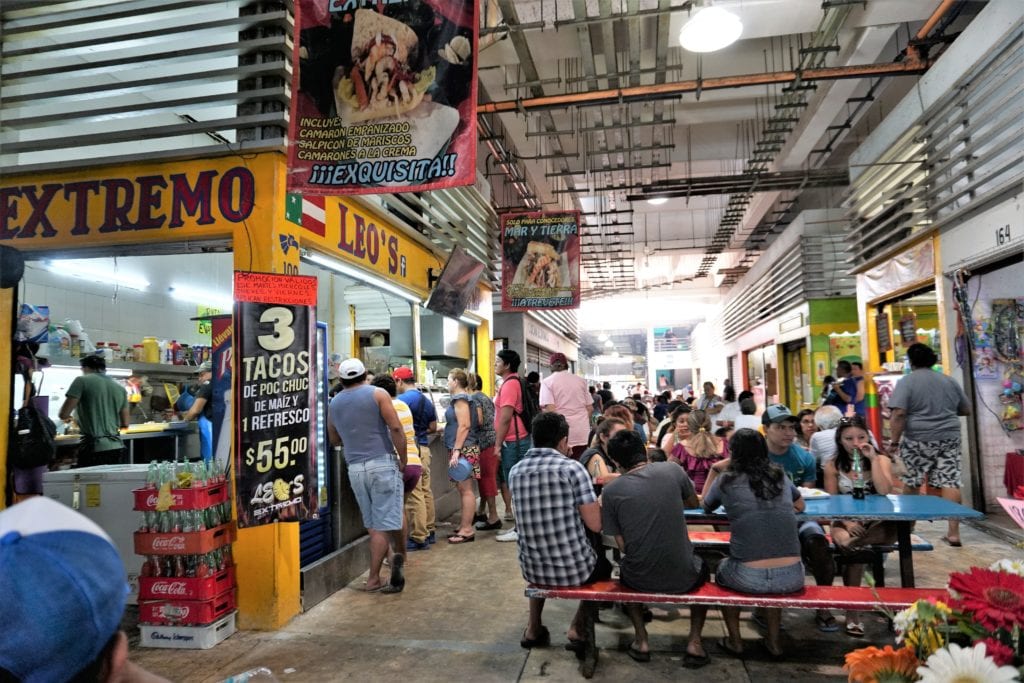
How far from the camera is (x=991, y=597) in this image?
146 centimetres

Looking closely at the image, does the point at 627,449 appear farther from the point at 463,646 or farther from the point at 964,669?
the point at 964,669

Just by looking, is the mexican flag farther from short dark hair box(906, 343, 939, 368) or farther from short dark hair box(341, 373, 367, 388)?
short dark hair box(906, 343, 939, 368)

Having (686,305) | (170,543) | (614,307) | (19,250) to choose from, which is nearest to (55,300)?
(19,250)

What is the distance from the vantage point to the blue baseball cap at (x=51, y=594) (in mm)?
840

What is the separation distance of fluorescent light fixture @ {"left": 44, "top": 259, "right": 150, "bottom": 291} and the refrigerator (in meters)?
3.20

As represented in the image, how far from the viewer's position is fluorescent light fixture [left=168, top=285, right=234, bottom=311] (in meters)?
9.16

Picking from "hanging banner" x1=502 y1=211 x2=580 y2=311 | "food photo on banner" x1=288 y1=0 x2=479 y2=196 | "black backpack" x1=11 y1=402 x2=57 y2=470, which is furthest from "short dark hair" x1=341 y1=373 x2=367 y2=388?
"hanging banner" x1=502 y1=211 x2=580 y2=311

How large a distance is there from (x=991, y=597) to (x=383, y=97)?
377cm

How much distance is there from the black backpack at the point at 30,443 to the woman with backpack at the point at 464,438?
3277 mm

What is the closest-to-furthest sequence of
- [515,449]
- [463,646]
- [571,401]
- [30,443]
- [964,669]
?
[964,669]
[463,646]
[30,443]
[515,449]
[571,401]

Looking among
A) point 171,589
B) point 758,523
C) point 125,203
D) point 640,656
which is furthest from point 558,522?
point 125,203

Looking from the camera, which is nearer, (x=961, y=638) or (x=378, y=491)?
(x=961, y=638)

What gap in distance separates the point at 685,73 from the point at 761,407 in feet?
36.5

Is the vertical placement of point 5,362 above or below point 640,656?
above
